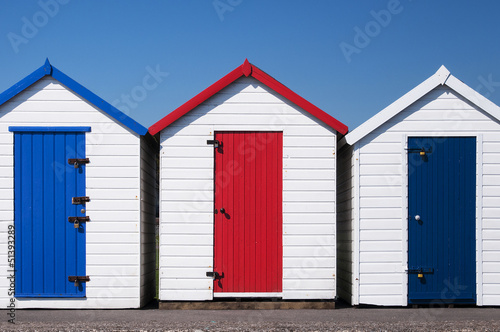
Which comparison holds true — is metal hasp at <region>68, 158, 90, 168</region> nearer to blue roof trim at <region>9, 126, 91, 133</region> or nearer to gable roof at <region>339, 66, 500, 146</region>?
blue roof trim at <region>9, 126, 91, 133</region>

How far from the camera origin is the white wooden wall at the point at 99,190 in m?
9.16

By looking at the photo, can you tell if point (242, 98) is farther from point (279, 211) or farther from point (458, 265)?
point (458, 265)

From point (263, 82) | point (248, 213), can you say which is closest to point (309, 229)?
point (248, 213)

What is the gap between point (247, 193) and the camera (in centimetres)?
940

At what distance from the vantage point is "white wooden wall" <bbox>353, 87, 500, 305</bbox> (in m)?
9.30

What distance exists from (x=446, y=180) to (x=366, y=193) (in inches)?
47.8

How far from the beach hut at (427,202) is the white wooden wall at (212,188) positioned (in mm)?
468

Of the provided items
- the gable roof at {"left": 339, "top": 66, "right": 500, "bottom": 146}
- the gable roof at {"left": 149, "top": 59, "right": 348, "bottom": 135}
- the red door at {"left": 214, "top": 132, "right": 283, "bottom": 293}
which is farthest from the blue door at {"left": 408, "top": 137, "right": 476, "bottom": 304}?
the red door at {"left": 214, "top": 132, "right": 283, "bottom": 293}

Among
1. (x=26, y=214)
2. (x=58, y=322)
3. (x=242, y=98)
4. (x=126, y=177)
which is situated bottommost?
(x=58, y=322)

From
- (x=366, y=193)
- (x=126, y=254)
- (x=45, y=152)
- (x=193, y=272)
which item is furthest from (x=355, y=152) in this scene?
(x=45, y=152)

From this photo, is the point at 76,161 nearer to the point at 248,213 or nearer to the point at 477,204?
the point at 248,213

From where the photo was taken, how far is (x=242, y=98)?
9.45 meters

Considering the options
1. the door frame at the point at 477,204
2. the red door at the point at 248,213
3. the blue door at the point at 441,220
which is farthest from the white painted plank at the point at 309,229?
the blue door at the point at 441,220

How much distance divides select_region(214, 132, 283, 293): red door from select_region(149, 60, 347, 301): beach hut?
0.05 feet
